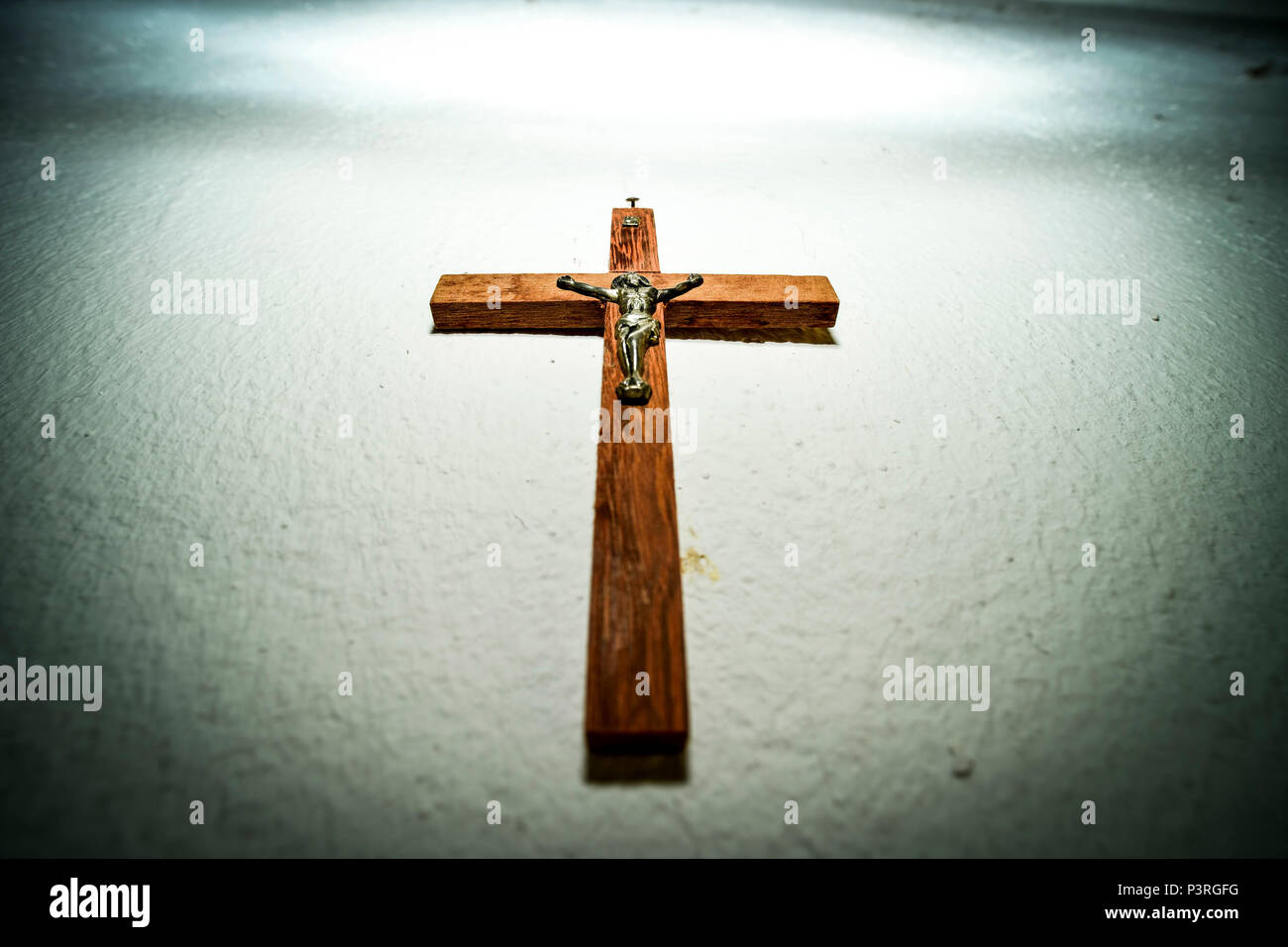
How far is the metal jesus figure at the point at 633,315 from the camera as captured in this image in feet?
3.79

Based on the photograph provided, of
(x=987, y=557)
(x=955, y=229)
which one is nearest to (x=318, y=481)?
(x=987, y=557)

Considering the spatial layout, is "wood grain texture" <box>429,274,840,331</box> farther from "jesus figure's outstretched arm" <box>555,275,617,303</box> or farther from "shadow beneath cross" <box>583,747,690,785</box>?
"shadow beneath cross" <box>583,747,690,785</box>

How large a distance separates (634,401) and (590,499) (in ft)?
0.66

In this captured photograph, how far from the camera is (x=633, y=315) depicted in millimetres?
1313

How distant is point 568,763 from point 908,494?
0.77 metres

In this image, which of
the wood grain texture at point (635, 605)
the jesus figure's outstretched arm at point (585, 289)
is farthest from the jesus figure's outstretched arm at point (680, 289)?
the wood grain texture at point (635, 605)

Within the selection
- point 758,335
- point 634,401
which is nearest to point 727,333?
point 758,335

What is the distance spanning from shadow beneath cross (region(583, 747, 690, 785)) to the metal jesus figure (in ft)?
2.00

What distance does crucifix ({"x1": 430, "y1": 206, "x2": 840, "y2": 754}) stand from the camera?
0.81 m

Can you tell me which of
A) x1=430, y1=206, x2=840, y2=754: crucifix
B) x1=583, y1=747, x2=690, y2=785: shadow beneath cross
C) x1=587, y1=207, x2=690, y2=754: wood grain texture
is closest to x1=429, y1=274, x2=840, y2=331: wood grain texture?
x1=430, y1=206, x2=840, y2=754: crucifix

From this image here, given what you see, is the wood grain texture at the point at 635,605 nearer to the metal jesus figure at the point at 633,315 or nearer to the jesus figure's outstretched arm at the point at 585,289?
the metal jesus figure at the point at 633,315

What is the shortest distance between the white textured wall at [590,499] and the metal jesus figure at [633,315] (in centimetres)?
14

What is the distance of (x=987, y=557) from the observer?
1.06 m
